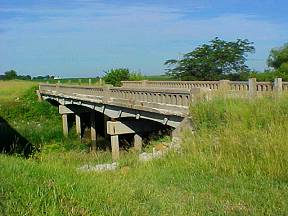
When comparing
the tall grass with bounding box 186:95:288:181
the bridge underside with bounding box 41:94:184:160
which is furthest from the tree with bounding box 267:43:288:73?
the tall grass with bounding box 186:95:288:181

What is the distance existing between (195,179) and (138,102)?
10441 mm

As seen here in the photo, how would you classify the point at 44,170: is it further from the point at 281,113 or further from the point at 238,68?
the point at 238,68

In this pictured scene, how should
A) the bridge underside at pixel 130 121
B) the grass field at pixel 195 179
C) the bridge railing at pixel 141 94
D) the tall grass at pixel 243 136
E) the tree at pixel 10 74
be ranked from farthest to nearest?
the tree at pixel 10 74 < the bridge underside at pixel 130 121 < the bridge railing at pixel 141 94 < the tall grass at pixel 243 136 < the grass field at pixel 195 179

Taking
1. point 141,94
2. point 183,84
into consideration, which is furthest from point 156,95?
point 183,84

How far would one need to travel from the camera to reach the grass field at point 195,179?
473cm

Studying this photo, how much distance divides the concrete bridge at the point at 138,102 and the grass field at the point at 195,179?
3476 mm

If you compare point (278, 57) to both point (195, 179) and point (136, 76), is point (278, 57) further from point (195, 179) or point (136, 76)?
point (195, 179)

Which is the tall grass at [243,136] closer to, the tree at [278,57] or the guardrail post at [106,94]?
the guardrail post at [106,94]

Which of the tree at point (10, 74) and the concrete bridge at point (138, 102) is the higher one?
the tree at point (10, 74)

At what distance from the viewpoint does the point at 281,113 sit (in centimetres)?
866

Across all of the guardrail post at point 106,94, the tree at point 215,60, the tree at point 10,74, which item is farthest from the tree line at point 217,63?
the tree at point 10,74

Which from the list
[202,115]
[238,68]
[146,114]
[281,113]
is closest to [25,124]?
[238,68]

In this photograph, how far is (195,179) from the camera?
6.71m

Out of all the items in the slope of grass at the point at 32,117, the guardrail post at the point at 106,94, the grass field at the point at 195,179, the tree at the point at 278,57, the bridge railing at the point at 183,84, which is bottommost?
the slope of grass at the point at 32,117
